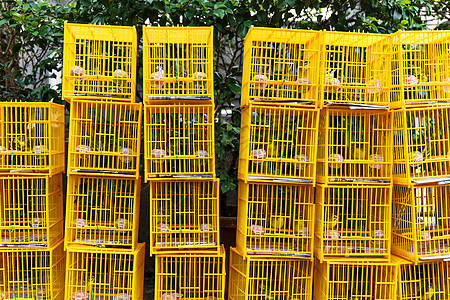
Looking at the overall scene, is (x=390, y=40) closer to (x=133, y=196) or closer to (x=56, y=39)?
(x=133, y=196)

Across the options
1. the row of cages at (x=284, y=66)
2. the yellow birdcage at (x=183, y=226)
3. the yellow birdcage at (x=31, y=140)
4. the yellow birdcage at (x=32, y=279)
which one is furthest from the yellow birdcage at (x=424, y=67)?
the yellow birdcage at (x=32, y=279)

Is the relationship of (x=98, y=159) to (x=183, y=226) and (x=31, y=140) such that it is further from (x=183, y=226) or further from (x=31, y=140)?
(x=183, y=226)

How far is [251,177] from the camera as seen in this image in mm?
2877

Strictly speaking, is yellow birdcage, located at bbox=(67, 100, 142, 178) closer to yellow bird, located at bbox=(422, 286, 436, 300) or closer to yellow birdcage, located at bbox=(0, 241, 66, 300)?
yellow birdcage, located at bbox=(0, 241, 66, 300)

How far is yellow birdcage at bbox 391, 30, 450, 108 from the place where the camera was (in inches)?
113

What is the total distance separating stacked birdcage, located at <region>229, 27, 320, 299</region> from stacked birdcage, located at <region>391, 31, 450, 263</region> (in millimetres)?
710

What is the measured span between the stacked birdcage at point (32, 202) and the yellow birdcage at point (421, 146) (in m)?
2.85

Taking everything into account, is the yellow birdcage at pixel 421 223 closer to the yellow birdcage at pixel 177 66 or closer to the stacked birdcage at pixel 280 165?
the stacked birdcage at pixel 280 165

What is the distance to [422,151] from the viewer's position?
3033 mm

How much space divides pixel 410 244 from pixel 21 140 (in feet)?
10.8

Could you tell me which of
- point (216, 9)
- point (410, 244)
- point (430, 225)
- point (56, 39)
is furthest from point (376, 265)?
point (56, 39)

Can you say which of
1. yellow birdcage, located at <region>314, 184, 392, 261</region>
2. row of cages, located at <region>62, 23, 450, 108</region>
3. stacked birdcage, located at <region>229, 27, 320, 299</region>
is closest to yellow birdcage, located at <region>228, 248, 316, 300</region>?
stacked birdcage, located at <region>229, 27, 320, 299</region>

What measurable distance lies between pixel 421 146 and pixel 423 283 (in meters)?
1.12

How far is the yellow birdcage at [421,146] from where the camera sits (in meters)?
2.84
